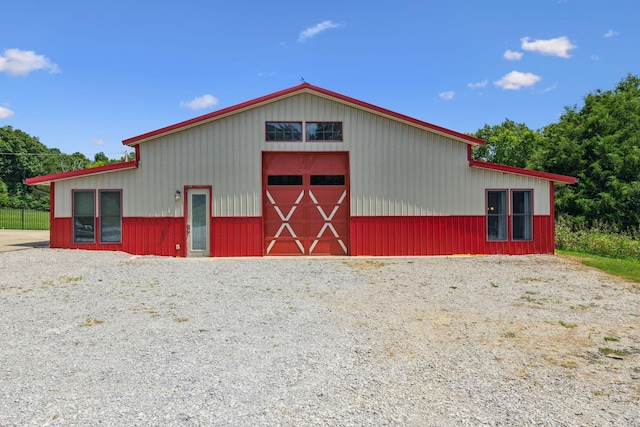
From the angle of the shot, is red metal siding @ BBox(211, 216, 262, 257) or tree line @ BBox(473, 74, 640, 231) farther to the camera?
tree line @ BBox(473, 74, 640, 231)

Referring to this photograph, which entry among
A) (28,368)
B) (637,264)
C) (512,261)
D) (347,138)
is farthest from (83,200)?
(637,264)

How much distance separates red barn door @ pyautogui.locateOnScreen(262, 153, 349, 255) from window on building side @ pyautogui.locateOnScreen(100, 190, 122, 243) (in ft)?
14.3

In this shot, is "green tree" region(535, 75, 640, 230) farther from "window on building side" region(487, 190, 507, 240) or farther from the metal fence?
the metal fence

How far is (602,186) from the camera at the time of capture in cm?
2352

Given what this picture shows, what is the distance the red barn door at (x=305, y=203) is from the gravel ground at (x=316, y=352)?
432cm

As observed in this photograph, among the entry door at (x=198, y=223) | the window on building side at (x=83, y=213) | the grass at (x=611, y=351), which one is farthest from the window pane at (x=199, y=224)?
the grass at (x=611, y=351)

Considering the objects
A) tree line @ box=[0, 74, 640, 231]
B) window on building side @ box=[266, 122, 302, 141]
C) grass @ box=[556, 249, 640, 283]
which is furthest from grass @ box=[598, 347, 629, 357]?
tree line @ box=[0, 74, 640, 231]

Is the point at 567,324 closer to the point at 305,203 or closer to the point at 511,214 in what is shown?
the point at 511,214

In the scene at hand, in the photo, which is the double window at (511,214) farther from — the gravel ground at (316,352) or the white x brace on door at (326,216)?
the white x brace on door at (326,216)

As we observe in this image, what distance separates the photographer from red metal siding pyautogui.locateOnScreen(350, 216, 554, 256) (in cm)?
1296

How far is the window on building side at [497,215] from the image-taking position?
1312 centimetres

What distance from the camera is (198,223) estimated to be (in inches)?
500

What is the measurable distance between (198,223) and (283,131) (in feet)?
12.5

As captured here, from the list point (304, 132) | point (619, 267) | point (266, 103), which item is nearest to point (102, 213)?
point (266, 103)
